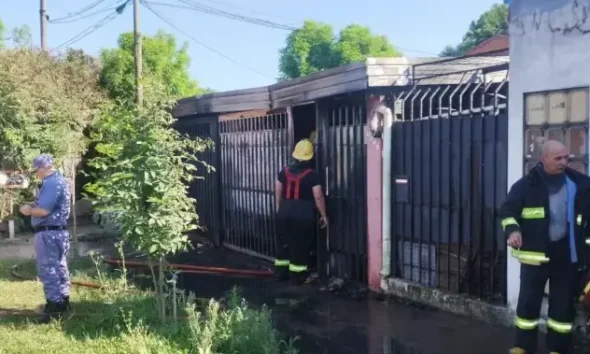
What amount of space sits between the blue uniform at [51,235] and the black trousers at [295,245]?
10.0ft

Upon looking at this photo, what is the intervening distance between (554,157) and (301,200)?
4172mm

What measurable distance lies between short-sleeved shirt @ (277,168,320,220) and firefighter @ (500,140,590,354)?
3.71 m

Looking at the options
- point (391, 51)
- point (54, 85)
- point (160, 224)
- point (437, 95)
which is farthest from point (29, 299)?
point (391, 51)

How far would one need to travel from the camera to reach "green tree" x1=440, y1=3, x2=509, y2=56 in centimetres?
4338

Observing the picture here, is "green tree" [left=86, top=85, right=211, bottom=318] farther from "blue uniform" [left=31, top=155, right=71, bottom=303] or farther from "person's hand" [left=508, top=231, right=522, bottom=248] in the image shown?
"person's hand" [left=508, top=231, right=522, bottom=248]

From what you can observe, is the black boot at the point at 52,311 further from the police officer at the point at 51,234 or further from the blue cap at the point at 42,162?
the blue cap at the point at 42,162

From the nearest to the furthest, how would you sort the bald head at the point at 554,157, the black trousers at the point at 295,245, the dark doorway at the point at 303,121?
the bald head at the point at 554,157 → the black trousers at the point at 295,245 → the dark doorway at the point at 303,121

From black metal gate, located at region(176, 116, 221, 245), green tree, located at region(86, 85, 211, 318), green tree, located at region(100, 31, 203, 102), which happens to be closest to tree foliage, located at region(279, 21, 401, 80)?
green tree, located at region(100, 31, 203, 102)

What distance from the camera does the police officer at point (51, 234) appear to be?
6891mm

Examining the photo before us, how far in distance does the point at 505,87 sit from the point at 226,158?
594 cm

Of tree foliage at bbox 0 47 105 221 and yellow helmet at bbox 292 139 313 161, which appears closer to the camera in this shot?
yellow helmet at bbox 292 139 313 161

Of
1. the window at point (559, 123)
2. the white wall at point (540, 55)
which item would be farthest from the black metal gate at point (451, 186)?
the window at point (559, 123)

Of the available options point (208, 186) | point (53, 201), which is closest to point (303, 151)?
point (53, 201)

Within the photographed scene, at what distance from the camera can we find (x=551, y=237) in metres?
5.14
